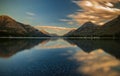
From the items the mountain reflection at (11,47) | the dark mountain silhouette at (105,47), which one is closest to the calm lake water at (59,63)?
the mountain reflection at (11,47)

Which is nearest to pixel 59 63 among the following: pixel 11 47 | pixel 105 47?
pixel 11 47

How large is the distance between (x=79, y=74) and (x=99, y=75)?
227 centimetres

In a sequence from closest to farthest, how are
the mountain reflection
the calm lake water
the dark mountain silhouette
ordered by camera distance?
1. the calm lake water
2. the mountain reflection
3. the dark mountain silhouette

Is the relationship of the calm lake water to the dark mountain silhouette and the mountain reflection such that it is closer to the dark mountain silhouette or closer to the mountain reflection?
the mountain reflection

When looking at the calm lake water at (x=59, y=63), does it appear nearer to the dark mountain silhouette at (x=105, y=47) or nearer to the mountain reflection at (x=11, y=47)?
the mountain reflection at (x=11, y=47)

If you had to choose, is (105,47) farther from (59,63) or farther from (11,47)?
(59,63)

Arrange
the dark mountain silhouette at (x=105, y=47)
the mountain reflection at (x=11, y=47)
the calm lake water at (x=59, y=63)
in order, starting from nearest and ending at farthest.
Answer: the calm lake water at (x=59, y=63)
the mountain reflection at (x=11, y=47)
the dark mountain silhouette at (x=105, y=47)

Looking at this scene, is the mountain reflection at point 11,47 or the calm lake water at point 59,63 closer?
the calm lake water at point 59,63

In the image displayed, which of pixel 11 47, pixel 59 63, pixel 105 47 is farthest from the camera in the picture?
pixel 105 47

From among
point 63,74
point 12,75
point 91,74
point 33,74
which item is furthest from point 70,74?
point 12,75

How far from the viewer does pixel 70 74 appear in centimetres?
2461

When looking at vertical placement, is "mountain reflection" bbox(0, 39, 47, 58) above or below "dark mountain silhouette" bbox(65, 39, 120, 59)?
above

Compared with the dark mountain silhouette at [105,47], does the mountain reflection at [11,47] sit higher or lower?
higher

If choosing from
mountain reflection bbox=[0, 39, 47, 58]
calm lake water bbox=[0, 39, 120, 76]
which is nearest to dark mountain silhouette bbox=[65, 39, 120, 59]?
calm lake water bbox=[0, 39, 120, 76]
